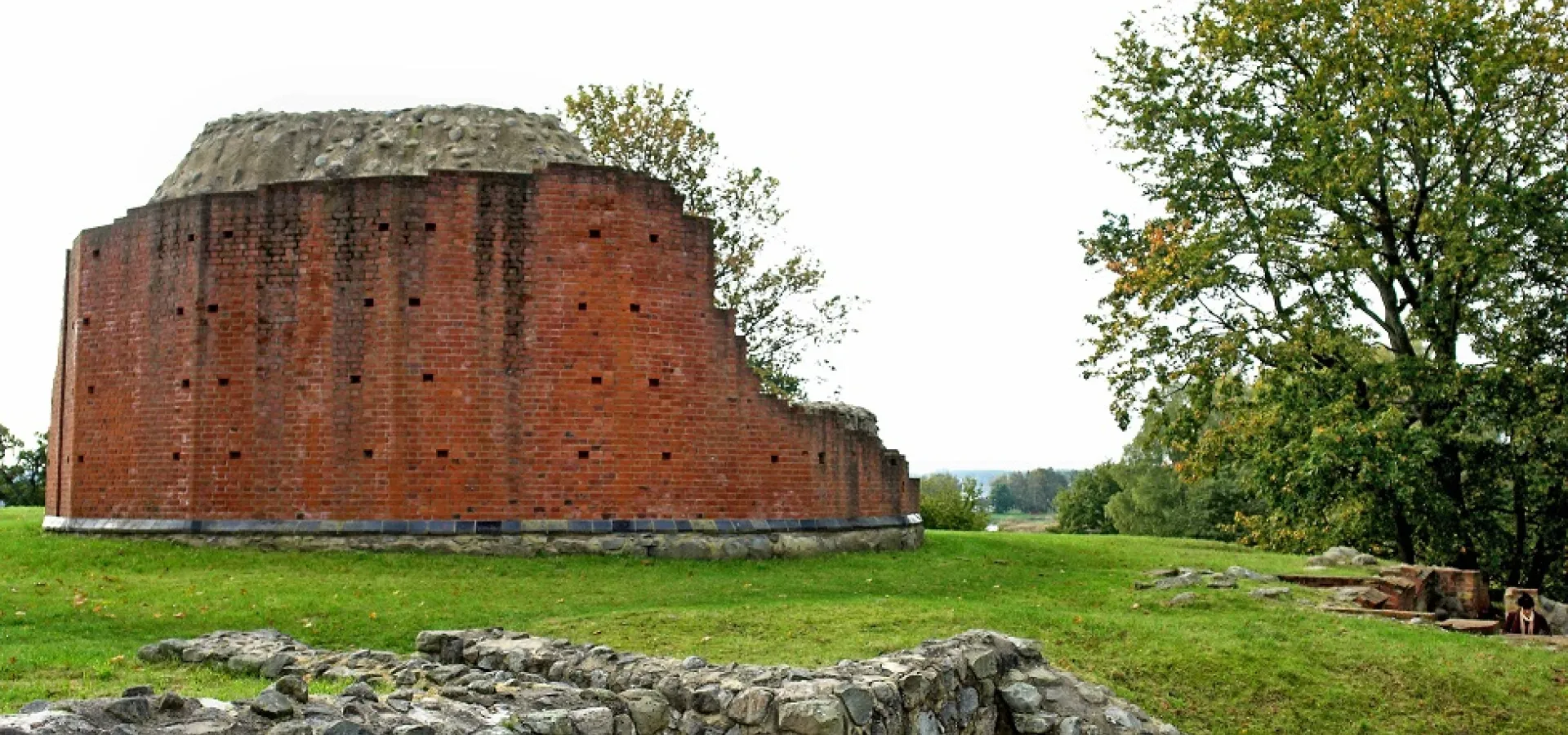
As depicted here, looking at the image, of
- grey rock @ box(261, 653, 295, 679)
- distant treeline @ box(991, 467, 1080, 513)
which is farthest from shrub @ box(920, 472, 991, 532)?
distant treeline @ box(991, 467, 1080, 513)

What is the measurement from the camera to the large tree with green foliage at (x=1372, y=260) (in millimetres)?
20562

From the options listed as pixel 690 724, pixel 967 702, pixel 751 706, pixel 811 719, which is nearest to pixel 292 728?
pixel 690 724

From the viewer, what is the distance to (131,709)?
5898mm

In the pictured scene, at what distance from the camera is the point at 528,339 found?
18.4m

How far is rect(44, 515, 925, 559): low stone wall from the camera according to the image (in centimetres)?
1775

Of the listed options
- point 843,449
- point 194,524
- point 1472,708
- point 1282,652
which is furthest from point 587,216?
point 1472,708

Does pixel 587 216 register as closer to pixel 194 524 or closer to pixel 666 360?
pixel 666 360

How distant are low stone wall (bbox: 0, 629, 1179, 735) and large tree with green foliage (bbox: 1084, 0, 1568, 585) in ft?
36.2

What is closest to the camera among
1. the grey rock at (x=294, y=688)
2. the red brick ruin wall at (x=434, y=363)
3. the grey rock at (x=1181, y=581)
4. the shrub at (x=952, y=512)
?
the grey rock at (x=294, y=688)

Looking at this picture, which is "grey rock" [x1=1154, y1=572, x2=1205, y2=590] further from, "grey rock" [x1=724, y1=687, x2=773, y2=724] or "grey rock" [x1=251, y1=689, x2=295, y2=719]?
"grey rock" [x1=251, y1=689, x2=295, y2=719]

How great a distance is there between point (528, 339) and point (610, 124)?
1542 centimetres

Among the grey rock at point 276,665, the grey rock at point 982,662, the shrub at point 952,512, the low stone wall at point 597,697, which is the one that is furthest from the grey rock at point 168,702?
the shrub at point 952,512

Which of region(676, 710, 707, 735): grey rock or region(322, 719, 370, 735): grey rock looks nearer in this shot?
region(322, 719, 370, 735): grey rock

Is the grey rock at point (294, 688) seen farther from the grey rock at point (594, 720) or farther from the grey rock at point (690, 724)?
the grey rock at point (690, 724)
